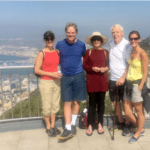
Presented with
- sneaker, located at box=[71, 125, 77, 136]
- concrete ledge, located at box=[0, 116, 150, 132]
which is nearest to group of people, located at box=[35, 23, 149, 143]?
sneaker, located at box=[71, 125, 77, 136]

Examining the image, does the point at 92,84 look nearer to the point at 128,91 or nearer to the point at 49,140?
the point at 128,91

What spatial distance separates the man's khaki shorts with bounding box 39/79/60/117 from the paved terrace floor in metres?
0.47

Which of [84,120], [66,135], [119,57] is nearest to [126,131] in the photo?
[84,120]

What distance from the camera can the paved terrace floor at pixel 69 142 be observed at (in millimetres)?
2826

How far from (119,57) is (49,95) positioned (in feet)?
4.28

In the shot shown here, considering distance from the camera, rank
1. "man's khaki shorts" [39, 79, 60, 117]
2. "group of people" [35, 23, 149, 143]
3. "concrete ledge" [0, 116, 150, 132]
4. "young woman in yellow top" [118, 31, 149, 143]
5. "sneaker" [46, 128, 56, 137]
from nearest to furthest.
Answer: "young woman in yellow top" [118, 31, 149, 143], "group of people" [35, 23, 149, 143], "man's khaki shorts" [39, 79, 60, 117], "sneaker" [46, 128, 56, 137], "concrete ledge" [0, 116, 150, 132]

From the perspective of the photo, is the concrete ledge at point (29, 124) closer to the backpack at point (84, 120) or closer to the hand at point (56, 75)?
the backpack at point (84, 120)

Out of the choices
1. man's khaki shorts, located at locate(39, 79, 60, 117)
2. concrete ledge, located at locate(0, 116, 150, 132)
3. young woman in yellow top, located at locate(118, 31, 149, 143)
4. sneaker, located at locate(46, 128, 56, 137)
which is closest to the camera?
young woman in yellow top, located at locate(118, 31, 149, 143)

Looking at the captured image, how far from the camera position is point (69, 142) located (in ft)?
9.74

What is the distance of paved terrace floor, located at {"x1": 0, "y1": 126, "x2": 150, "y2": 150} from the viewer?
2.83m

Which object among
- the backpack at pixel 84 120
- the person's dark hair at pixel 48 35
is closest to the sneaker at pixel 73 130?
the backpack at pixel 84 120

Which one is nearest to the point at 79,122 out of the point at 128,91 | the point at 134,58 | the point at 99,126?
the point at 99,126

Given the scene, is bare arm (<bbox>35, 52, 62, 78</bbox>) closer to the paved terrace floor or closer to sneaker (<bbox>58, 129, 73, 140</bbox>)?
sneaker (<bbox>58, 129, 73, 140</bbox>)

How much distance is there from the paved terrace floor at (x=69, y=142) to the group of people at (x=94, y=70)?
0.13m
